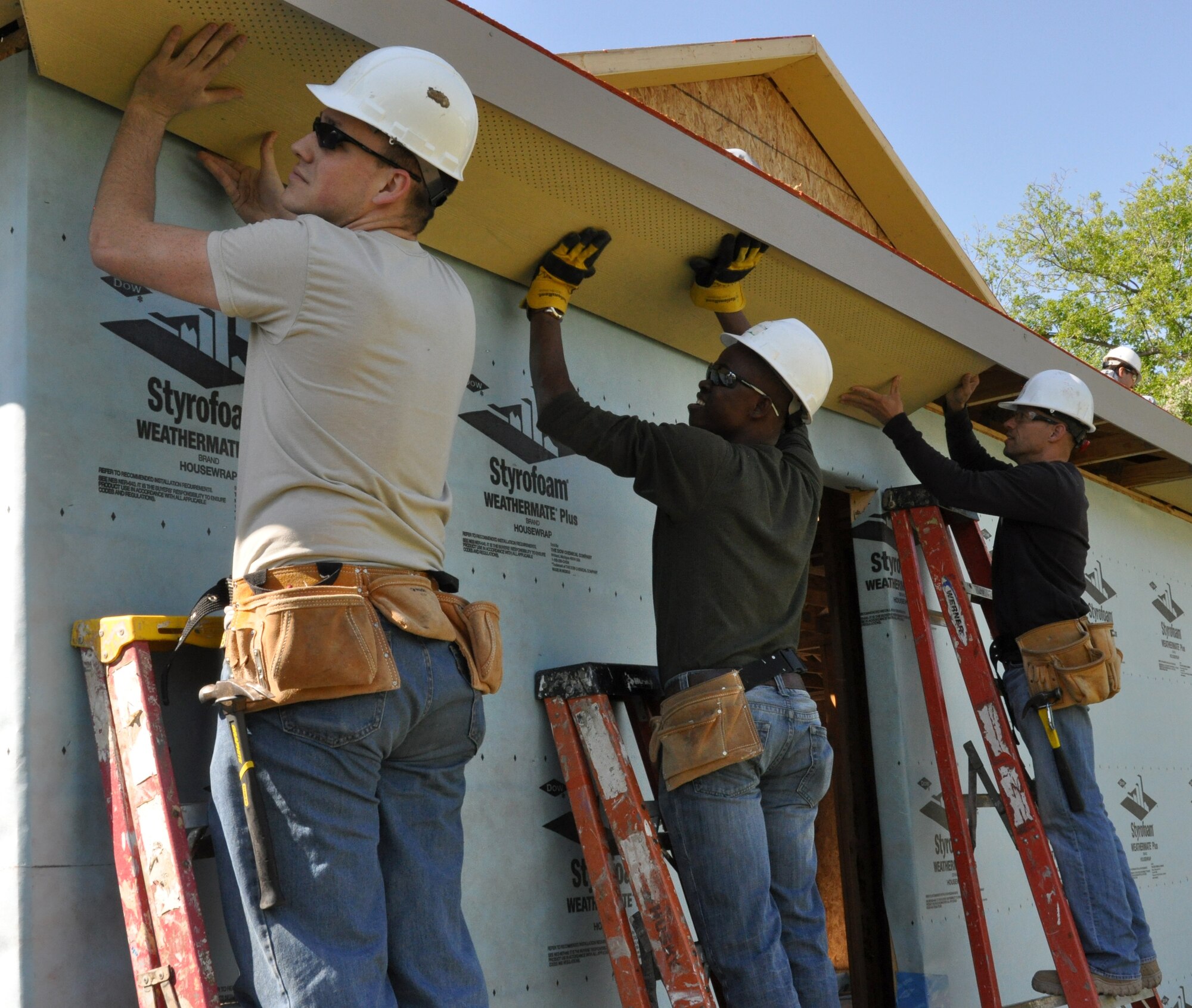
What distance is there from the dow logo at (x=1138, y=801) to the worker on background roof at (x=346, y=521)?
17.1 ft

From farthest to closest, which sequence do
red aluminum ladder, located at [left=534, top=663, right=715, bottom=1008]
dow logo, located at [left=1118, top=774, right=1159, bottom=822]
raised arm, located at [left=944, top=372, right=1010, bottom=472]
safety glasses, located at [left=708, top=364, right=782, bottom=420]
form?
dow logo, located at [left=1118, top=774, right=1159, bottom=822] < raised arm, located at [left=944, top=372, right=1010, bottom=472] < safety glasses, located at [left=708, top=364, right=782, bottom=420] < red aluminum ladder, located at [left=534, top=663, right=715, bottom=1008]

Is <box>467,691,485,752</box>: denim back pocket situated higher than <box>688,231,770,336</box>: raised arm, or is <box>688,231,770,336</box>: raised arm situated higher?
<box>688,231,770,336</box>: raised arm

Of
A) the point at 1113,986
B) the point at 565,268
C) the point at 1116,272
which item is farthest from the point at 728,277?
the point at 1116,272

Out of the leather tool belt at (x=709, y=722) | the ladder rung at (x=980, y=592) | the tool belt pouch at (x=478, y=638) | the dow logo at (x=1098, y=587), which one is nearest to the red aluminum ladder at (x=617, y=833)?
the leather tool belt at (x=709, y=722)

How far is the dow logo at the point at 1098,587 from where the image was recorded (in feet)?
21.6

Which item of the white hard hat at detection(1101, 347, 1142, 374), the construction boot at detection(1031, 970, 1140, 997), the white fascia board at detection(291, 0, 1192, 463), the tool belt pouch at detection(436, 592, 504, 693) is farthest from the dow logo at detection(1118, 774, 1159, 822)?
the tool belt pouch at detection(436, 592, 504, 693)

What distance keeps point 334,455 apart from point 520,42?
1460 millimetres

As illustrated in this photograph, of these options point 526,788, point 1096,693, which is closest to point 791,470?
point 526,788

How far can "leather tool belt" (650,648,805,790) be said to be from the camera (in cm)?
301

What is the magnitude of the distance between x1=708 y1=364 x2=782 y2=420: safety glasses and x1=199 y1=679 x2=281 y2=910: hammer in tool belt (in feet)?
6.30

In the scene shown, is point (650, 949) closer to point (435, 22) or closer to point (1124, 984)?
point (1124, 984)

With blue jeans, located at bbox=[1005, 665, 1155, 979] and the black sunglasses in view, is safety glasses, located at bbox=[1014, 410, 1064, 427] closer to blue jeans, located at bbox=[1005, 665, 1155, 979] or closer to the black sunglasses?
blue jeans, located at bbox=[1005, 665, 1155, 979]

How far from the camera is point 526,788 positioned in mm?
3400

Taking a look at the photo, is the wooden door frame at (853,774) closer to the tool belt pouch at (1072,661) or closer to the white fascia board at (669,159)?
the tool belt pouch at (1072,661)
